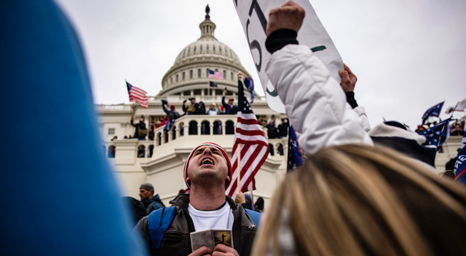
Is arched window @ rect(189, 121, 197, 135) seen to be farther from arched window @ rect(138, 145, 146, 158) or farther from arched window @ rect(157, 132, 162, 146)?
arched window @ rect(138, 145, 146, 158)

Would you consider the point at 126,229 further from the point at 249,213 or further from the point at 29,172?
the point at 249,213

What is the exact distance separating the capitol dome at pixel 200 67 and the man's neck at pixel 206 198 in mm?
58149

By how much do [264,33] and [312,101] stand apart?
1534 millimetres

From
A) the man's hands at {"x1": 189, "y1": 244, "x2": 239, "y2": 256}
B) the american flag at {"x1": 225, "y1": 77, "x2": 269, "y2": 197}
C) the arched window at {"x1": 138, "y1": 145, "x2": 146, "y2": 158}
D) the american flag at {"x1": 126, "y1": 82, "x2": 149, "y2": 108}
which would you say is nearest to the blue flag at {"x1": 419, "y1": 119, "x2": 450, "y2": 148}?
the american flag at {"x1": 225, "y1": 77, "x2": 269, "y2": 197}

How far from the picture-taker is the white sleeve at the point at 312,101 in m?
1.15

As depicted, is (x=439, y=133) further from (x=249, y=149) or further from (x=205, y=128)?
(x=205, y=128)

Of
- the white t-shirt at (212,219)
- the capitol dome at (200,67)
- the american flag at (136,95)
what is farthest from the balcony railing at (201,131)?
the capitol dome at (200,67)

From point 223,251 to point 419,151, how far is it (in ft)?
3.82

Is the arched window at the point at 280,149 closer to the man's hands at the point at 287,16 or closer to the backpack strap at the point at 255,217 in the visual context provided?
the backpack strap at the point at 255,217

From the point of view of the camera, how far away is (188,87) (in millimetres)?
61219

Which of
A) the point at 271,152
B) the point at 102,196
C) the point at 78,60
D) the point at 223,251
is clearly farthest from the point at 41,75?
the point at 271,152

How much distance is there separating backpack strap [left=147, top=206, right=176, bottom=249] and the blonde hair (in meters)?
1.49

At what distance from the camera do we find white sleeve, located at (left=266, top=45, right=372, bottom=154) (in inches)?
45.1

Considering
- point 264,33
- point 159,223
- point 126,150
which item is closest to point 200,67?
point 126,150
